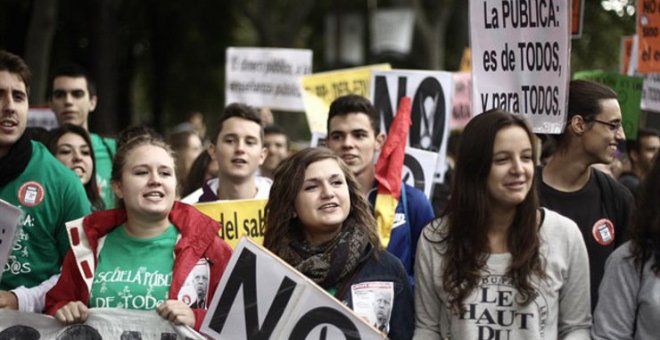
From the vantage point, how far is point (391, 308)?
4789 millimetres

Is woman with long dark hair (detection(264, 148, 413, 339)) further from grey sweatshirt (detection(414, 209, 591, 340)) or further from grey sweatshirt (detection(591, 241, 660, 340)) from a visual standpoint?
grey sweatshirt (detection(591, 241, 660, 340))

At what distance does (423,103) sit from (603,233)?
A: 2.97 m

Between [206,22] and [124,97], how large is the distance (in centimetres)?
298

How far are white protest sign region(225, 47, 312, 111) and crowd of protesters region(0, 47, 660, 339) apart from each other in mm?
6043

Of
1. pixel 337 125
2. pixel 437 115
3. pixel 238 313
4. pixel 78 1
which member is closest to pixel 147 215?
pixel 238 313

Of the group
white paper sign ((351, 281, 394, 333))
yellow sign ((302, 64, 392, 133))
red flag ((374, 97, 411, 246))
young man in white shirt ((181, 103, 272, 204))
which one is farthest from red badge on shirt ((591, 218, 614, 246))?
yellow sign ((302, 64, 392, 133))

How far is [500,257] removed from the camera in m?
4.54

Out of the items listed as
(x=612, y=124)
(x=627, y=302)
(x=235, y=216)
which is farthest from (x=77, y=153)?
(x=627, y=302)

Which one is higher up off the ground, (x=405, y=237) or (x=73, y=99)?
(x=73, y=99)

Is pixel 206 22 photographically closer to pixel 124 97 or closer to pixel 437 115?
pixel 124 97

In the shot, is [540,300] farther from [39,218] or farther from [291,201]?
[39,218]

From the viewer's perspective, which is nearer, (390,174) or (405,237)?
(405,237)

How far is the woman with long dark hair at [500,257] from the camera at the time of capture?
446 cm

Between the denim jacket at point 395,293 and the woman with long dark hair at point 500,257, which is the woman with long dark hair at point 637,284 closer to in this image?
the woman with long dark hair at point 500,257
